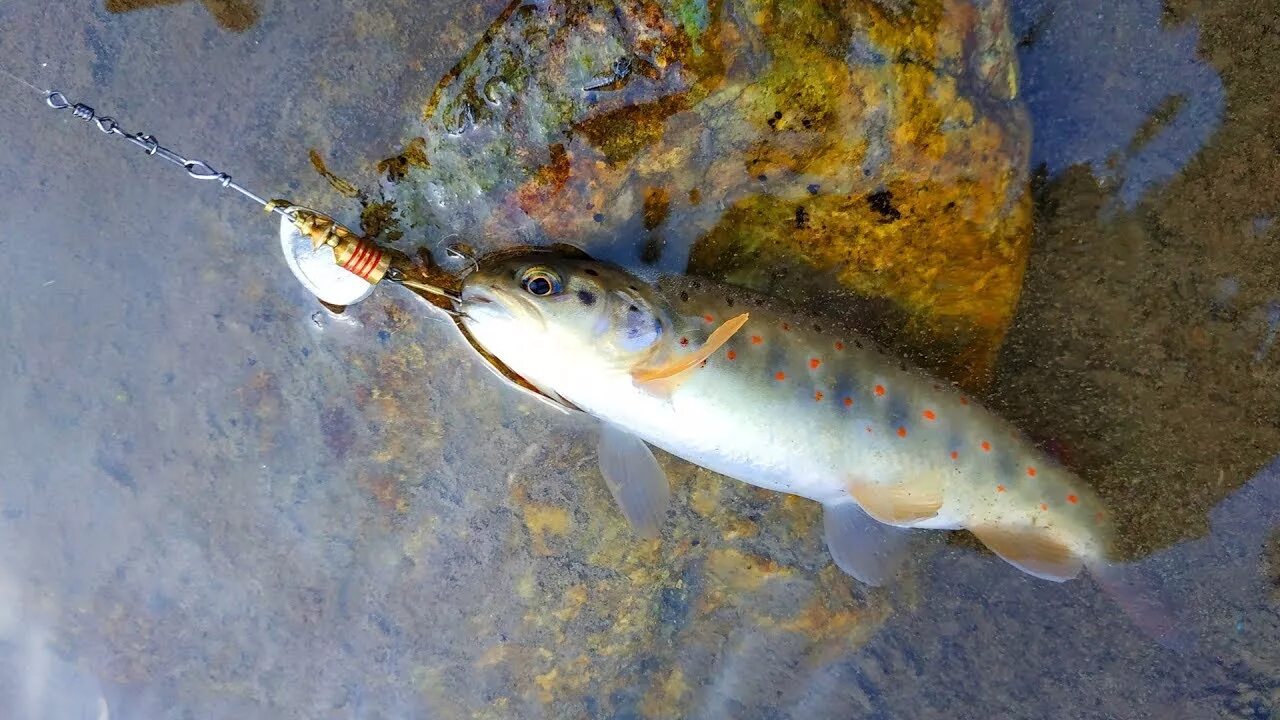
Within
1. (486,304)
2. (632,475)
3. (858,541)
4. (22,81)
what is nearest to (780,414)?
(632,475)

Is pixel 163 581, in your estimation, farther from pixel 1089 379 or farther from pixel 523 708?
pixel 1089 379

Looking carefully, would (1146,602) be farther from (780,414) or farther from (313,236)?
(313,236)

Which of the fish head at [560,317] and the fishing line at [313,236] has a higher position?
the fish head at [560,317]

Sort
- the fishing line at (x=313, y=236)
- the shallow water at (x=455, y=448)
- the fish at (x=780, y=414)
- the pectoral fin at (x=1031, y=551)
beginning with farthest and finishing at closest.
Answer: the pectoral fin at (x=1031, y=551) < the shallow water at (x=455, y=448) < the fish at (x=780, y=414) < the fishing line at (x=313, y=236)

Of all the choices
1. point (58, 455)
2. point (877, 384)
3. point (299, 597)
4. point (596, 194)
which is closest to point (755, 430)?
point (877, 384)

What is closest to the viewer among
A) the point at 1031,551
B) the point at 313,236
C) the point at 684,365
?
the point at 313,236

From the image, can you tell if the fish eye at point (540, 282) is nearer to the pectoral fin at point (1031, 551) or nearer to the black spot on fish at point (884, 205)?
the black spot on fish at point (884, 205)

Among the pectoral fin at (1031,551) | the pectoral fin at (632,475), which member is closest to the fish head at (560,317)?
the pectoral fin at (632,475)

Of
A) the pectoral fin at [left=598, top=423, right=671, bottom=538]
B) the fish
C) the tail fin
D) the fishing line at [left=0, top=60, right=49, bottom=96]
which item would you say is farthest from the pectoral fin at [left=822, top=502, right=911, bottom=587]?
the fishing line at [left=0, top=60, right=49, bottom=96]
